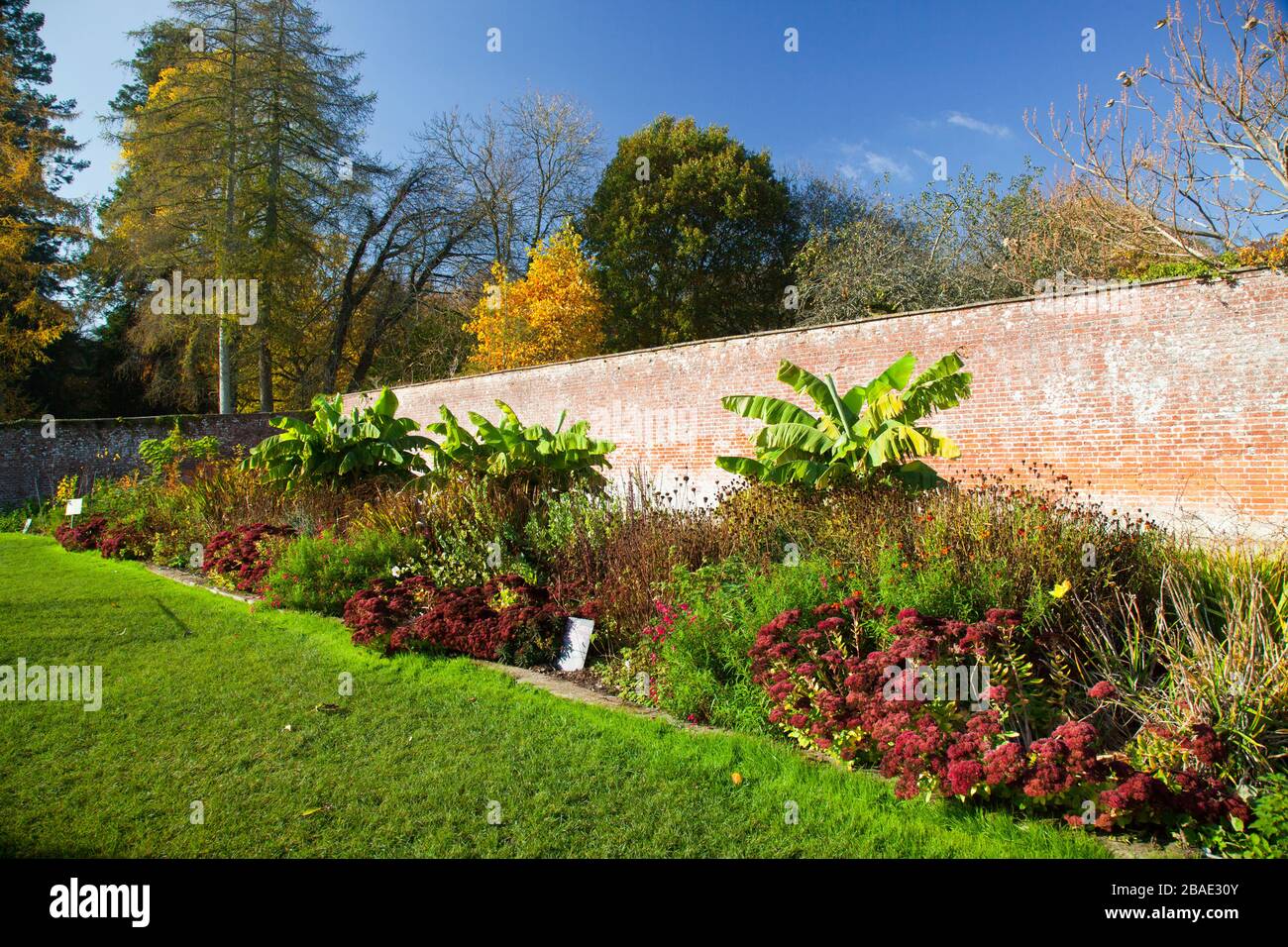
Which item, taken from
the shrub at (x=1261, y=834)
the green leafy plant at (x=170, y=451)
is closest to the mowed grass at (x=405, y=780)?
the shrub at (x=1261, y=834)

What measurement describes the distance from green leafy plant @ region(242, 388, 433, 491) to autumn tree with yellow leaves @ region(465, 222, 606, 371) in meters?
13.6

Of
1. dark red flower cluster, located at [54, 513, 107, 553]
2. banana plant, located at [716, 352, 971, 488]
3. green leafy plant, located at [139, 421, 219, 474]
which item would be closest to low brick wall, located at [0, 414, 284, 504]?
green leafy plant, located at [139, 421, 219, 474]

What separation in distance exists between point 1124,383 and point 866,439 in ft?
16.0

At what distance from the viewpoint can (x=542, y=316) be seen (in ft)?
83.3

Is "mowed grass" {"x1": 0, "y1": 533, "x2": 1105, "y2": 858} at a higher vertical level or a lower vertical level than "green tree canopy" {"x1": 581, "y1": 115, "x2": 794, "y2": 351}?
lower

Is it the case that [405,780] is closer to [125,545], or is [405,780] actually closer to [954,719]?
[954,719]

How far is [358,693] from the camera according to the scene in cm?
540

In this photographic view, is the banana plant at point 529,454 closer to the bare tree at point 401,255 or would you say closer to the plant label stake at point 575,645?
the plant label stake at point 575,645

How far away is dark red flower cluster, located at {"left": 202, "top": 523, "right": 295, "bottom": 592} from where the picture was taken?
29.5 ft

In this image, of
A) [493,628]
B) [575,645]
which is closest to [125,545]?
[493,628]

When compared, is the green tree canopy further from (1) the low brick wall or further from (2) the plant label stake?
(2) the plant label stake

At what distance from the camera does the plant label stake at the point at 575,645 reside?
596cm

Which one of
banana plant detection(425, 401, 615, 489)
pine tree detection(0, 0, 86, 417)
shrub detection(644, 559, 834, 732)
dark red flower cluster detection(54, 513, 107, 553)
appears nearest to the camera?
shrub detection(644, 559, 834, 732)
